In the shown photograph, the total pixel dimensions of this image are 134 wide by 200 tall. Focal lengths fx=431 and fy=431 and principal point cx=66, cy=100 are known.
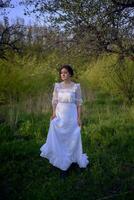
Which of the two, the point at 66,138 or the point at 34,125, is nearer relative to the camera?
the point at 66,138

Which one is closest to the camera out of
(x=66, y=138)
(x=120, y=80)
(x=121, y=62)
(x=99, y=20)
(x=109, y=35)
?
(x=66, y=138)

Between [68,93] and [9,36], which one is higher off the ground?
[9,36]

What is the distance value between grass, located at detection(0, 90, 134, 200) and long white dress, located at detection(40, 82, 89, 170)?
8.9 inches

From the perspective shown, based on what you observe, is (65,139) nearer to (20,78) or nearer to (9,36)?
(9,36)

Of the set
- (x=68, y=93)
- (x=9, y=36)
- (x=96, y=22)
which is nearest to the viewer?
(x=68, y=93)

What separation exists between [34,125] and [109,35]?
3268 millimetres

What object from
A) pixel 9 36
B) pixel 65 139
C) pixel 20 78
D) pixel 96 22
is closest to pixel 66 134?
pixel 65 139

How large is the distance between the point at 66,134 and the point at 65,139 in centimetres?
10

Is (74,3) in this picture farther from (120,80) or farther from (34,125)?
(120,80)

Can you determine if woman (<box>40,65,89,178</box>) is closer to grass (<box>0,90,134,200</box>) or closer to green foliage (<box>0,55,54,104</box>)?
grass (<box>0,90,134,200</box>)

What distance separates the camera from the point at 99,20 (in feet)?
37.2

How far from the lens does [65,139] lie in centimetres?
783

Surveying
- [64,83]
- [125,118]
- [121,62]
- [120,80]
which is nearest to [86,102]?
[120,80]

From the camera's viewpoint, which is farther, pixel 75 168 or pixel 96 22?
pixel 96 22
